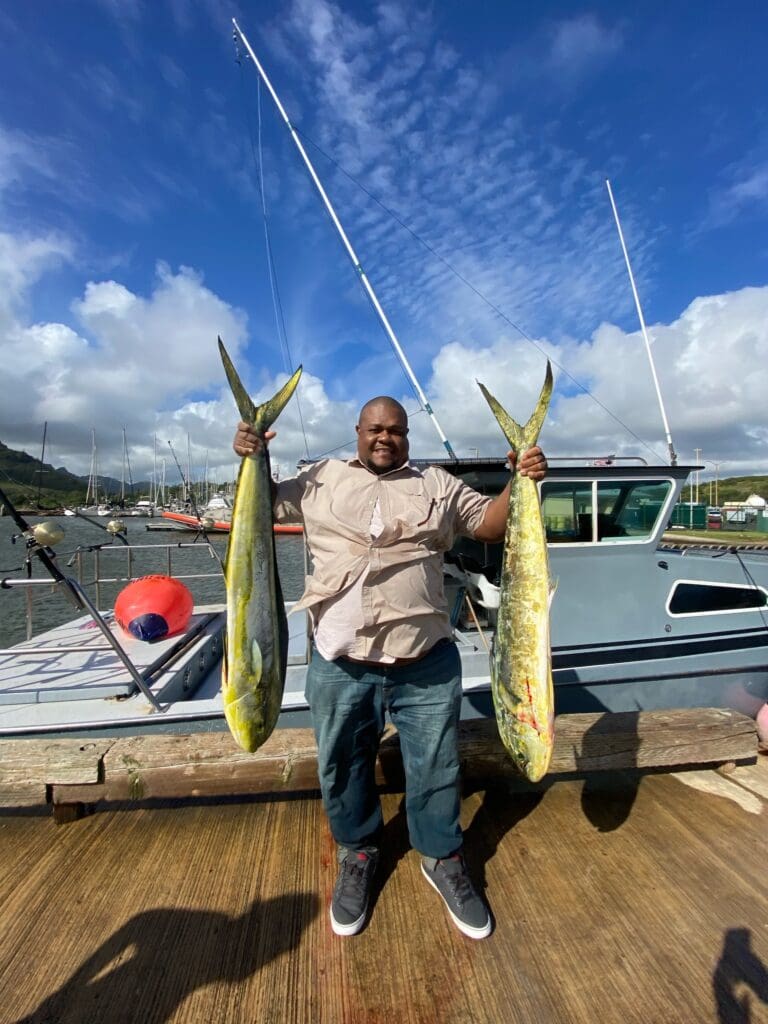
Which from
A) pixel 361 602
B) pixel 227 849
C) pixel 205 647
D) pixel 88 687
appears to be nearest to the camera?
pixel 361 602

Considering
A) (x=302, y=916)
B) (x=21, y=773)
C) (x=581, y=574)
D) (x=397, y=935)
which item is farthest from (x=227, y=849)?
(x=581, y=574)

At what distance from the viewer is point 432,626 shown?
6.93ft

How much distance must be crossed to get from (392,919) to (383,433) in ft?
6.70

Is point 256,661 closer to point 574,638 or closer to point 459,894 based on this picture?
point 459,894

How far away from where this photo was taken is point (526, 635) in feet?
7.20

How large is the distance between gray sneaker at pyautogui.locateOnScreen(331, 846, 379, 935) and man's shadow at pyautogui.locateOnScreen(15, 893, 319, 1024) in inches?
6.0

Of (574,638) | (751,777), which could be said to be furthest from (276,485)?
(574,638)

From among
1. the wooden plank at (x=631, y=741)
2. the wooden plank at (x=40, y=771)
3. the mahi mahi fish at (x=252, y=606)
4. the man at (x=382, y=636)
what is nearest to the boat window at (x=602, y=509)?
the wooden plank at (x=631, y=741)

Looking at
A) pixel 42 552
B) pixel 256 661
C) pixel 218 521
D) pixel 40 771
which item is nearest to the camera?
pixel 256 661

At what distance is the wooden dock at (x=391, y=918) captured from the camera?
71.8 inches

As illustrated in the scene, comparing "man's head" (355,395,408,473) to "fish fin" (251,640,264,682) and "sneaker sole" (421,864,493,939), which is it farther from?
"sneaker sole" (421,864,493,939)

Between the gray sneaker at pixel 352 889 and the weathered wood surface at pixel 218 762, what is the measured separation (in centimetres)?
62

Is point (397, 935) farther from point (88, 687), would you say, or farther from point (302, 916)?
point (88, 687)

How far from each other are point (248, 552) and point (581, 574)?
3784 millimetres
